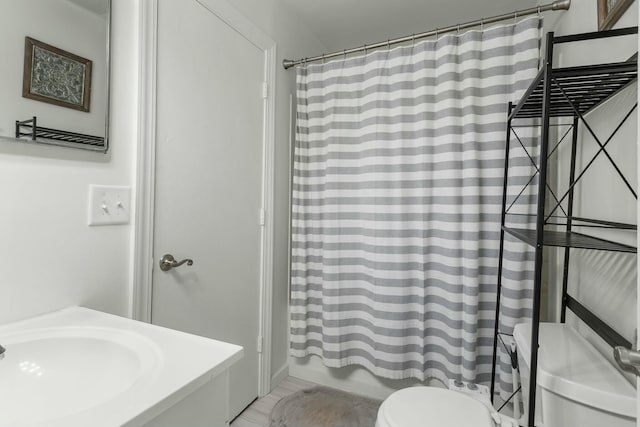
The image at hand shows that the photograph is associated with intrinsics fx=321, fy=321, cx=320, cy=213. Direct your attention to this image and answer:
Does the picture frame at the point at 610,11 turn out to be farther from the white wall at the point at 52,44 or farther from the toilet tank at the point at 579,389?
the white wall at the point at 52,44

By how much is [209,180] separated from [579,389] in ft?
4.82

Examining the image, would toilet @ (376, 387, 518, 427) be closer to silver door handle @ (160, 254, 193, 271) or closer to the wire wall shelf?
silver door handle @ (160, 254, 193, 271)

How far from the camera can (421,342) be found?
169 centimetres

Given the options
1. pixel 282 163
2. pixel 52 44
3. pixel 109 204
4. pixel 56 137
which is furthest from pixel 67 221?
pixel 282 163

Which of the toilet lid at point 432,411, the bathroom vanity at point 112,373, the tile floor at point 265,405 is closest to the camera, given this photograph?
the bathroom vanity at point 112,373

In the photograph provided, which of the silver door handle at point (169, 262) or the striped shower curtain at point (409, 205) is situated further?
the striped shower curtain at point (409, 205)

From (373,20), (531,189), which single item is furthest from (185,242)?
(373,20)

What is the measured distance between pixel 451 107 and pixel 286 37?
111 centimetres

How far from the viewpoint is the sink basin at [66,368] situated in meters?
0.65

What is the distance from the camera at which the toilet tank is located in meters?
0.74

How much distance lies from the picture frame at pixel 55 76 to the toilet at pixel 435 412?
137 centimetres

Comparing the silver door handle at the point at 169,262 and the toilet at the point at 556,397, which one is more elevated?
the silver door handle at the point at 169,262

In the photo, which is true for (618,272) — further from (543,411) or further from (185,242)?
(185,242)

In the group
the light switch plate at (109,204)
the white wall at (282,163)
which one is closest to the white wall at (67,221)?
the light switch plate at (109,204)
